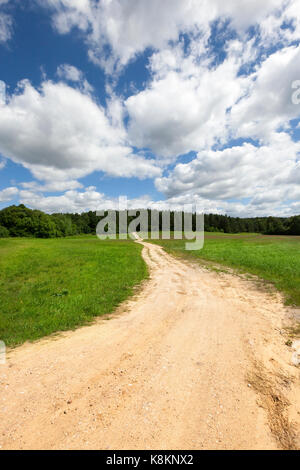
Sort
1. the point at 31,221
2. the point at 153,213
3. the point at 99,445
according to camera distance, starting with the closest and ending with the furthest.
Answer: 1. the point at 99,445
2. the point at 31,221
3. the point at 153,213

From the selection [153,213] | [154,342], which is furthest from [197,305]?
[153,213]

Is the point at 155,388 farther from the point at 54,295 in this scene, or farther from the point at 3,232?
the point at 3,232

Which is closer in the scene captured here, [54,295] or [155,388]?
[155,388]

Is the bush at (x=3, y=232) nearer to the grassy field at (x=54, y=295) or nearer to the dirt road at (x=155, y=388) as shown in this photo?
the grassy field at (x=54, y=295)

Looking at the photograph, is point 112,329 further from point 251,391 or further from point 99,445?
point 251,391

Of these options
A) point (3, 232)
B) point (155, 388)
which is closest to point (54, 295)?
point (155, 388)

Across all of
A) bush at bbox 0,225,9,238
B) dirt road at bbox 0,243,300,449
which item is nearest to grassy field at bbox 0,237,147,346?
dirt road at bbox 0,243,300,449

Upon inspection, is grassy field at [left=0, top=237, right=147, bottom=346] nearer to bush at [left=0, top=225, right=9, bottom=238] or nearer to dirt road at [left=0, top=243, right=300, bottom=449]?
dirt road at [left=0, top=243, right=300, bottom=449]

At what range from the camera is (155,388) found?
474cm

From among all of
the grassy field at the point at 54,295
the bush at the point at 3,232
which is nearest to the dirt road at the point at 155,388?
the grassy field at the point at 54,295

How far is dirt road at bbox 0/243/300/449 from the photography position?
357cm

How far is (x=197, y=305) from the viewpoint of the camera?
10602 millimetres

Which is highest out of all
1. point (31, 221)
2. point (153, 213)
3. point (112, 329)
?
point (153, 213)

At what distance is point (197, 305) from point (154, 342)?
171 inches
